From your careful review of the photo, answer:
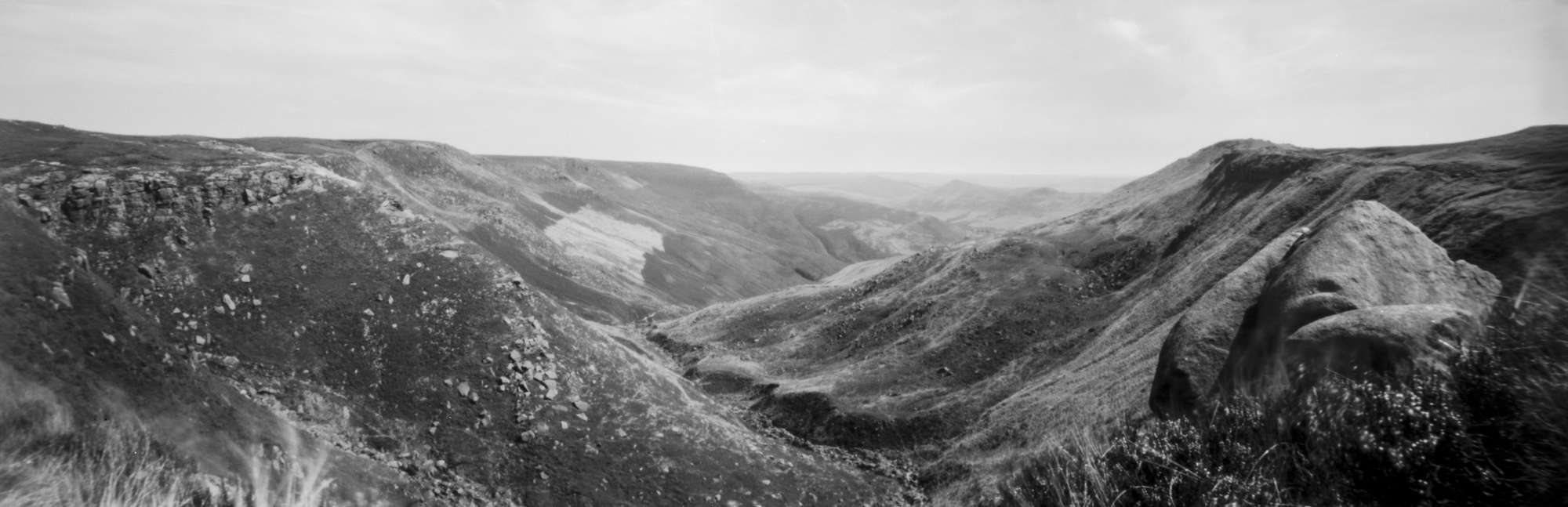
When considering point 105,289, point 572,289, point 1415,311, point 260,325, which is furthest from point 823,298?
point 1415,311

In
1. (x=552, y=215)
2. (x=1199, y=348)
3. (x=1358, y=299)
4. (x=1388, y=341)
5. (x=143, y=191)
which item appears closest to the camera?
(x=1388, y=341)

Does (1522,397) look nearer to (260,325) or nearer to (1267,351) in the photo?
(1267,351)

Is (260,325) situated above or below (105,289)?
below

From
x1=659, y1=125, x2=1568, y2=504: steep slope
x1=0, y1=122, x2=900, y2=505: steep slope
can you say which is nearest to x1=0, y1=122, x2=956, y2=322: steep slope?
x1=0, y1=122, x2=900, y2=505: steep slope

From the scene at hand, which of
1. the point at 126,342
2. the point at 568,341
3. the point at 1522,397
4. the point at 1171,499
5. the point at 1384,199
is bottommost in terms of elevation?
the point at 568,341

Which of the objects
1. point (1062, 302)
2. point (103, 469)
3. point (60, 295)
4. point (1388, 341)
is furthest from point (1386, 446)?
point (1062, 302)

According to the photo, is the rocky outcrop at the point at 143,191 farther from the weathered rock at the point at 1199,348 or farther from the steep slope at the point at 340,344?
the weathered rock at the point at 1199,348

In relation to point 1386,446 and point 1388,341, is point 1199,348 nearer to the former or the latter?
point 1388,341
